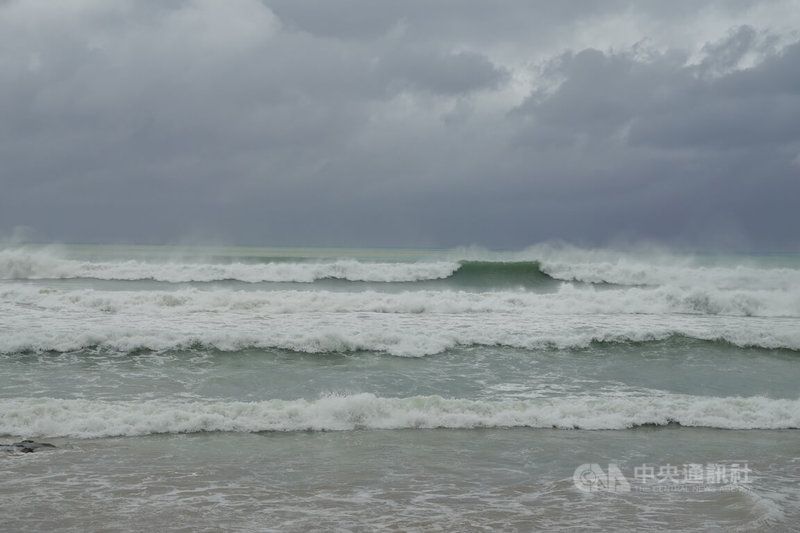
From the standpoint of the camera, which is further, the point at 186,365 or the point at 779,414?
the point at 186,365

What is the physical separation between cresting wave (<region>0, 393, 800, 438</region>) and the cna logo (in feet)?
6.69

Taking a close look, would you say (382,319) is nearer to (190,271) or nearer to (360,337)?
(360,337)

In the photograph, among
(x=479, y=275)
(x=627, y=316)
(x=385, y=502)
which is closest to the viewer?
(x=385, y=502)

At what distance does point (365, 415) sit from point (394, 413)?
0.44 m

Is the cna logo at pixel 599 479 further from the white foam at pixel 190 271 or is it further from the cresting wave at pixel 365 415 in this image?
the white foam at pixel 190 271

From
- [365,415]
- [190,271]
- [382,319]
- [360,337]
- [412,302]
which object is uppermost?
[190,271]

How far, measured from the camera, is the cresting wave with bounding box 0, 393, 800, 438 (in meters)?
8.16

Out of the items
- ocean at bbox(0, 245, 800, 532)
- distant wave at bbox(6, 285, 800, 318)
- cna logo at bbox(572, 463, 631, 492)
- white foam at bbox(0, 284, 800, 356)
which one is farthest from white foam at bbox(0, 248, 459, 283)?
cna logo at bbox(572, 463, 631, 492)

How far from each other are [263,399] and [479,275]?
27710 mm

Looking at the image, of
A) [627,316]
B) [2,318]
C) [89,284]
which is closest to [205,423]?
[2,318]

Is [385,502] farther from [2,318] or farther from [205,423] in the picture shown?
[2,318]

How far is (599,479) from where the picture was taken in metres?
6.43

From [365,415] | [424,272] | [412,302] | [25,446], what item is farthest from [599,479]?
[424,272]

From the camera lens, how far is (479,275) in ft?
120
